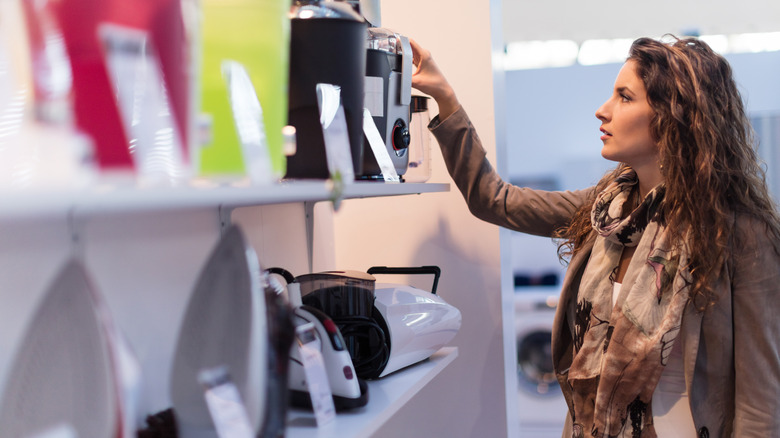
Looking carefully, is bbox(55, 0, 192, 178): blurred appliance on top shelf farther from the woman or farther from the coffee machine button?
the woman

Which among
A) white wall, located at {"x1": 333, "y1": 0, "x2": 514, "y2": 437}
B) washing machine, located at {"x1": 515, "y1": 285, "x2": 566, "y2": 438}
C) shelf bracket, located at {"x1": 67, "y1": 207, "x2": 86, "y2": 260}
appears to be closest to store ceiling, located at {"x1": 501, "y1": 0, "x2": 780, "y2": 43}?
washing machine, located at {"x1": 515, "y1": 285, "x2": 566, "y2": 438}

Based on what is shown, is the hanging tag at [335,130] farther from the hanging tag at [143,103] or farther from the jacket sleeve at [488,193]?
the jacket sleeve at [488,193]

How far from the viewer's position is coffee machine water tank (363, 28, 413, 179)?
4.18ft

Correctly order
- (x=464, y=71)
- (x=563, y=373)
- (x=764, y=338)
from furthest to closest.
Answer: (x=464, y=71) → (x=563, y=373) → (x=764, y=338)

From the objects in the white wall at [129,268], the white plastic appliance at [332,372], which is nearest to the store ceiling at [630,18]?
the white wall at [129,268]

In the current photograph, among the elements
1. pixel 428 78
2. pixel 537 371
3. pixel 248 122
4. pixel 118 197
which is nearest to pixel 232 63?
pixel 248 122

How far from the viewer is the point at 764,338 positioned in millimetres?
1511

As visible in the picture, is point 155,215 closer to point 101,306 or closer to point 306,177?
point 306,177

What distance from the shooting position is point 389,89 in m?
1.35

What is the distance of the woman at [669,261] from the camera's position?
1.54m

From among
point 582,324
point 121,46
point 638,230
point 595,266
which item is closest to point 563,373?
point 582,324

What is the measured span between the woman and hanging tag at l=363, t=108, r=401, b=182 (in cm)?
61

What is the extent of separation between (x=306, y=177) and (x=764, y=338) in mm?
1201

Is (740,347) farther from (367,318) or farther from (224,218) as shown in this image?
(224,218)
